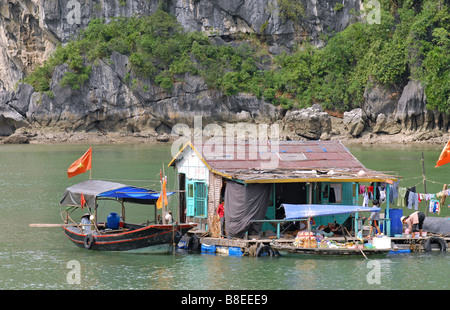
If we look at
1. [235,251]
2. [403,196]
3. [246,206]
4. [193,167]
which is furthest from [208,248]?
[403,196]

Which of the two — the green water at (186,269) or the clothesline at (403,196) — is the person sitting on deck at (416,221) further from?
the green water at (186,269)

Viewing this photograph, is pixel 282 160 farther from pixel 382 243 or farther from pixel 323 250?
pixel 382 243

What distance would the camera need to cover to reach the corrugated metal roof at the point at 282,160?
19969 millimetres

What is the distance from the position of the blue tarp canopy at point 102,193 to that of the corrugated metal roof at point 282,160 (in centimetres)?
185

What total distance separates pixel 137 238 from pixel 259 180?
4.02 metres

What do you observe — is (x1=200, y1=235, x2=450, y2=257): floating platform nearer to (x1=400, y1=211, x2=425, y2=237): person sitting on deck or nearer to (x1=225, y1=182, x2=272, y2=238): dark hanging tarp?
(x1=225, y1=182, x2=272, y2=238): dark hanging tarp

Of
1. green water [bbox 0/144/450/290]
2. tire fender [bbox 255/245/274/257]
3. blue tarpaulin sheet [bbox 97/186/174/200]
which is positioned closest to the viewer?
green water [bbox 0/144/450/290]

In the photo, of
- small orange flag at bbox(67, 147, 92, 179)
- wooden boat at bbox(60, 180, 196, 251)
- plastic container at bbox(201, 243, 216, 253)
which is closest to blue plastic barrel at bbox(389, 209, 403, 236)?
plastic container at bbox(201, 243, 216, 253)

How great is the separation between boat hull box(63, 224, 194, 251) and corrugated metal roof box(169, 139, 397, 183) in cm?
216

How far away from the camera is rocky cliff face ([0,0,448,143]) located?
5797 cm

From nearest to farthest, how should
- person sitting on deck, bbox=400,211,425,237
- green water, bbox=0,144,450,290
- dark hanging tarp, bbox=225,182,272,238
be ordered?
green water, bbox=0,144,450,290 < dark hanging tarp, bbox=225,182,272,238 < person sitting on deck, bbox=400,211,425,237

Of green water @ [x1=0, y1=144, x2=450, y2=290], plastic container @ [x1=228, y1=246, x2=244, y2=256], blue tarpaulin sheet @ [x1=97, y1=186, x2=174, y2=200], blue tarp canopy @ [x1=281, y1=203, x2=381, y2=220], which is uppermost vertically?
blue tarpaulin sheet @ [x1=97, y1=186, x2=174, y2=200]

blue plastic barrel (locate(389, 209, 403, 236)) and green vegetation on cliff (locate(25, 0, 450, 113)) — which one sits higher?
green vegetation on cliff (locate(25, 0, 450, 113))
